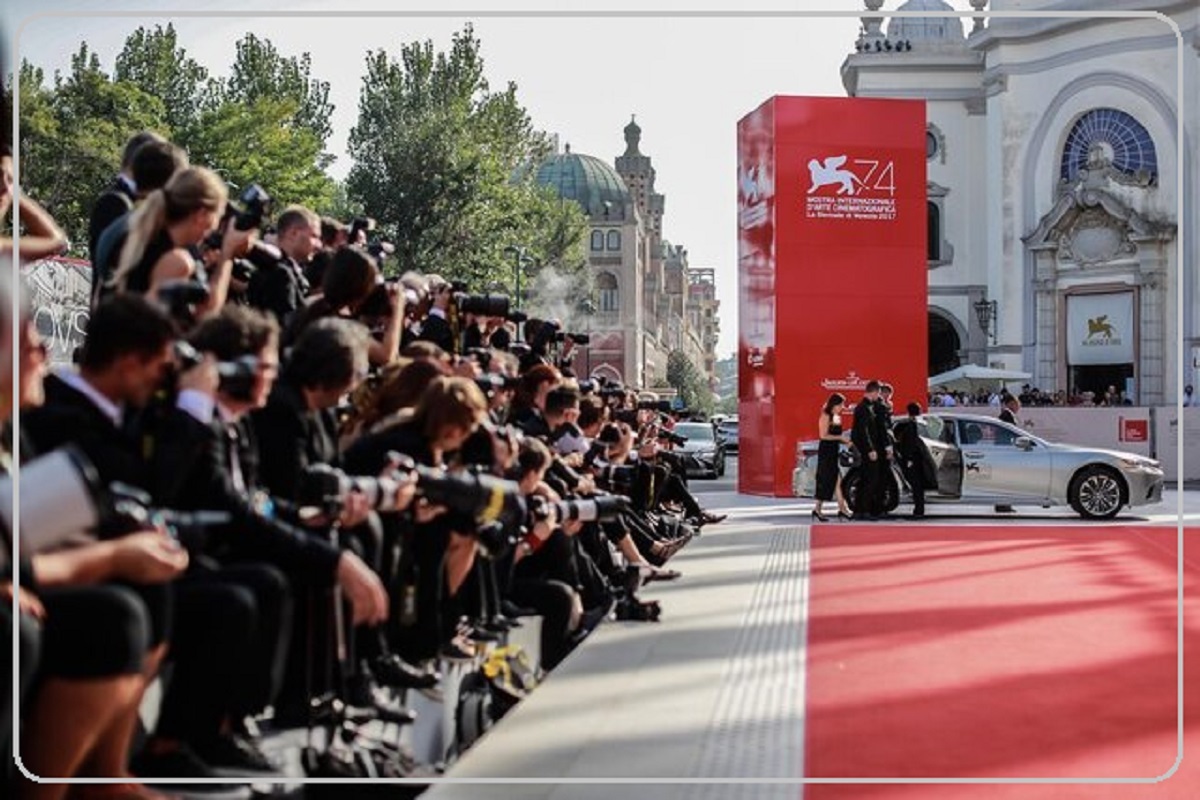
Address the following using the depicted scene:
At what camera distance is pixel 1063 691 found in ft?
16.8

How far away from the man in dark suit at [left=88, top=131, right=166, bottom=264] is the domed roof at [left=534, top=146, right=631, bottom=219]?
4.78 feet

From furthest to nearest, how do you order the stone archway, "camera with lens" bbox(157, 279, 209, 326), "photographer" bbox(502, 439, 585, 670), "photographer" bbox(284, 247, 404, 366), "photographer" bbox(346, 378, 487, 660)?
the stone archway → "photographer" bbox(502, 439, 585, 670) → "photographer" bbox(284, 247, 404, 366) → "photographer" bbox(346, 378, 487, 660) → "camera with lens" bbox(157, 279, 209, 326)

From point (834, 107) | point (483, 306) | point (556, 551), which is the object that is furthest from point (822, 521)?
point (483, 306)

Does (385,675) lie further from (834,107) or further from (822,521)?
(834,107)

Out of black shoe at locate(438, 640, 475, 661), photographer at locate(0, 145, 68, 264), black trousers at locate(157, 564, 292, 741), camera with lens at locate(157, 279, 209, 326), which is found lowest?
black shoe at locate(438, 640, 475, 661)

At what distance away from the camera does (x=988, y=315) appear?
30562 millimetres

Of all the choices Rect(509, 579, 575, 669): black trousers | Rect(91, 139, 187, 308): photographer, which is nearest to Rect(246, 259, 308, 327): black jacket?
Rect(91, 139, 187, 308): photographer

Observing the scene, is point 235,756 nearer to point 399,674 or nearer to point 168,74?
point 399,674

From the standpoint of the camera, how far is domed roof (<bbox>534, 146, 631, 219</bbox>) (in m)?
4.65

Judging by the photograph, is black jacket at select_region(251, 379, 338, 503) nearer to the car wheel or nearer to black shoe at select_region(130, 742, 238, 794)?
black shoe at select_region(130, 742, 238, 794)

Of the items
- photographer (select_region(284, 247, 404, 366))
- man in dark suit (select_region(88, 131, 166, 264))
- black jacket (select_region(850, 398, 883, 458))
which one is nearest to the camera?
man in dark suit (select_region(88, 131, 166, 264))

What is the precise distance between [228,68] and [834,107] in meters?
15.5

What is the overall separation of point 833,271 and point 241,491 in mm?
16272

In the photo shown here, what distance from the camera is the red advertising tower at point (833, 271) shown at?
18.4m
